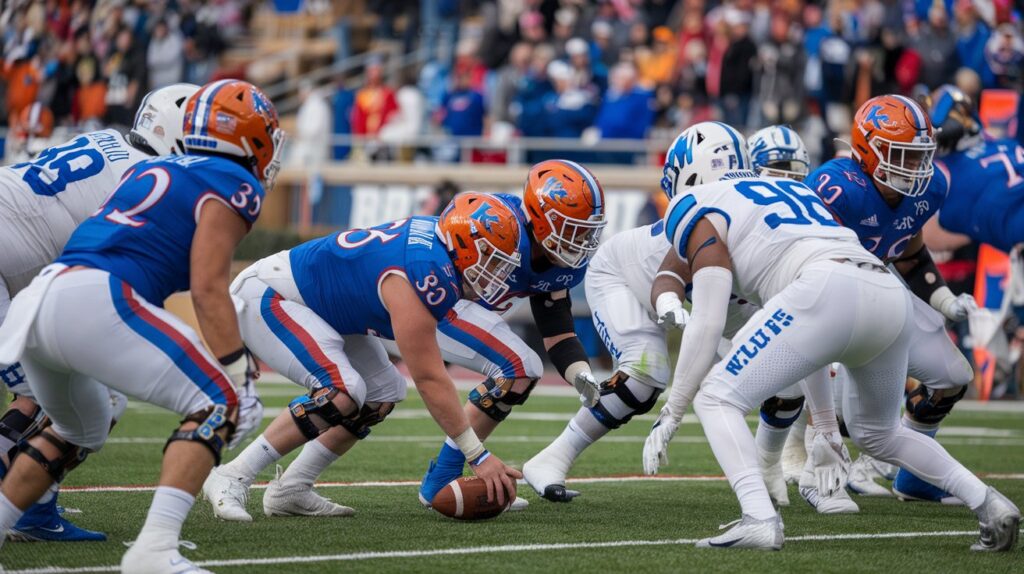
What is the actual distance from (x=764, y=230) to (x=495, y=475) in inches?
55.3

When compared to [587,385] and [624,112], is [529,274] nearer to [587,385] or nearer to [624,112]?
[587,385]

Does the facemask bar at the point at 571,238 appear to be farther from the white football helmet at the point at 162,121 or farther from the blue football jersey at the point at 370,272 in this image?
the white football helmet at the point at 162,121

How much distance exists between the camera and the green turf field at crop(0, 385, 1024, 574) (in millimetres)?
4895

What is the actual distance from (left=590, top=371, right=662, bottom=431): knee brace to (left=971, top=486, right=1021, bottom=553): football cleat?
6.02 feet

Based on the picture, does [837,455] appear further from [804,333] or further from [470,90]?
[470,90]

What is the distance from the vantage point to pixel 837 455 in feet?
20.7

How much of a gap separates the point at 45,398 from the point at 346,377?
1.46m

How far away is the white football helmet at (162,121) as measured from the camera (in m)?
5.80

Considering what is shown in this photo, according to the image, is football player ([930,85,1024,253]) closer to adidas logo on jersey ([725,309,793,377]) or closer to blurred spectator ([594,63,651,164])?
adidas logo on jersey ([725,309,793,377])

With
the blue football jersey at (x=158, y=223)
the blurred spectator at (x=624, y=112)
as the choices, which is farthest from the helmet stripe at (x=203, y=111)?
the blurred spectator at (x=624, y=112)

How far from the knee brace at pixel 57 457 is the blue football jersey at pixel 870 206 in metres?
3.31

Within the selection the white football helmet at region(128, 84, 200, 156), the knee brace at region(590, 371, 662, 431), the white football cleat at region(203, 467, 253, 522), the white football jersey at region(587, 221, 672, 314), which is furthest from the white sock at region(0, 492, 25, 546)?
the white football jersey at region(587, 221, 672, 314)

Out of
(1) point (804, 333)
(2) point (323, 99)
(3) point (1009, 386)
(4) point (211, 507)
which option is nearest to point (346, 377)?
(4) point (211, 507)

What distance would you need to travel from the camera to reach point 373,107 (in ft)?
63.3
